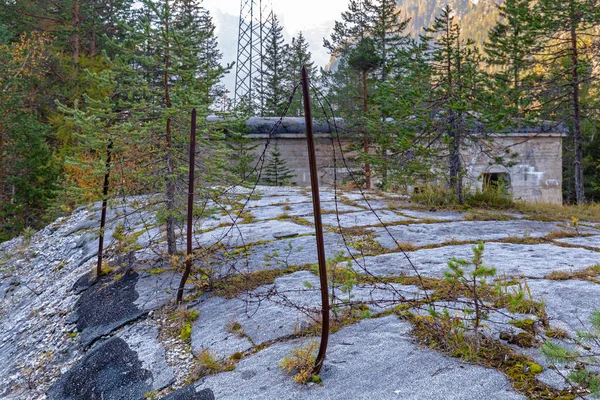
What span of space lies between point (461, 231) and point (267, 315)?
3478 mm

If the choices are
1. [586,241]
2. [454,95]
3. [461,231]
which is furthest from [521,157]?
[461,231]

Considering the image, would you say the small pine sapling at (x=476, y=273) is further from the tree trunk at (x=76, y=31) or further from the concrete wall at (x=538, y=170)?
the tree trunk at (x=76, y=31)

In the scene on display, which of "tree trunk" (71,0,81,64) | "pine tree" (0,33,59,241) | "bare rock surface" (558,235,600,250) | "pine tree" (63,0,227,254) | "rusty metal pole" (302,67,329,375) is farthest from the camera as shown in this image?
"tree trunk" (71,0,81,64)

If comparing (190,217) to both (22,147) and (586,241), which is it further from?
(22,147)

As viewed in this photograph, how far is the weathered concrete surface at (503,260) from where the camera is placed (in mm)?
3691

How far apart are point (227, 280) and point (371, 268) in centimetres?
142

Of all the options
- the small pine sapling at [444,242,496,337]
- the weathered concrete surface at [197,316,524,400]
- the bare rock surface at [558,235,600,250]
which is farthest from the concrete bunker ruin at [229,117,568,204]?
the weathered concrete surface at [197,316,524,400]

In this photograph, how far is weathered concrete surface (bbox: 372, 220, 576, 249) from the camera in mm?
5082

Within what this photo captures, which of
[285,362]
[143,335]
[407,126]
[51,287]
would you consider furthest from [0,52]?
[285,362]

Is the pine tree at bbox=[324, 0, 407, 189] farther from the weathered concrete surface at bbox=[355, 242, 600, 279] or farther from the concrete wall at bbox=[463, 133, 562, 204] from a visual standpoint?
the weathered concrete surface at bbox=[355, 242, 600, 279]

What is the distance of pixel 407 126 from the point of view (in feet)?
24.5

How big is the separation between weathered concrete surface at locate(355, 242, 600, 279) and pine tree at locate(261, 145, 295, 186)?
404 inches

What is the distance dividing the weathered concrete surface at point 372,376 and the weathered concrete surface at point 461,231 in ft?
8.01

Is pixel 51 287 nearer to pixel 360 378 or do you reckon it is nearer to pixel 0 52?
pixel 360 378
